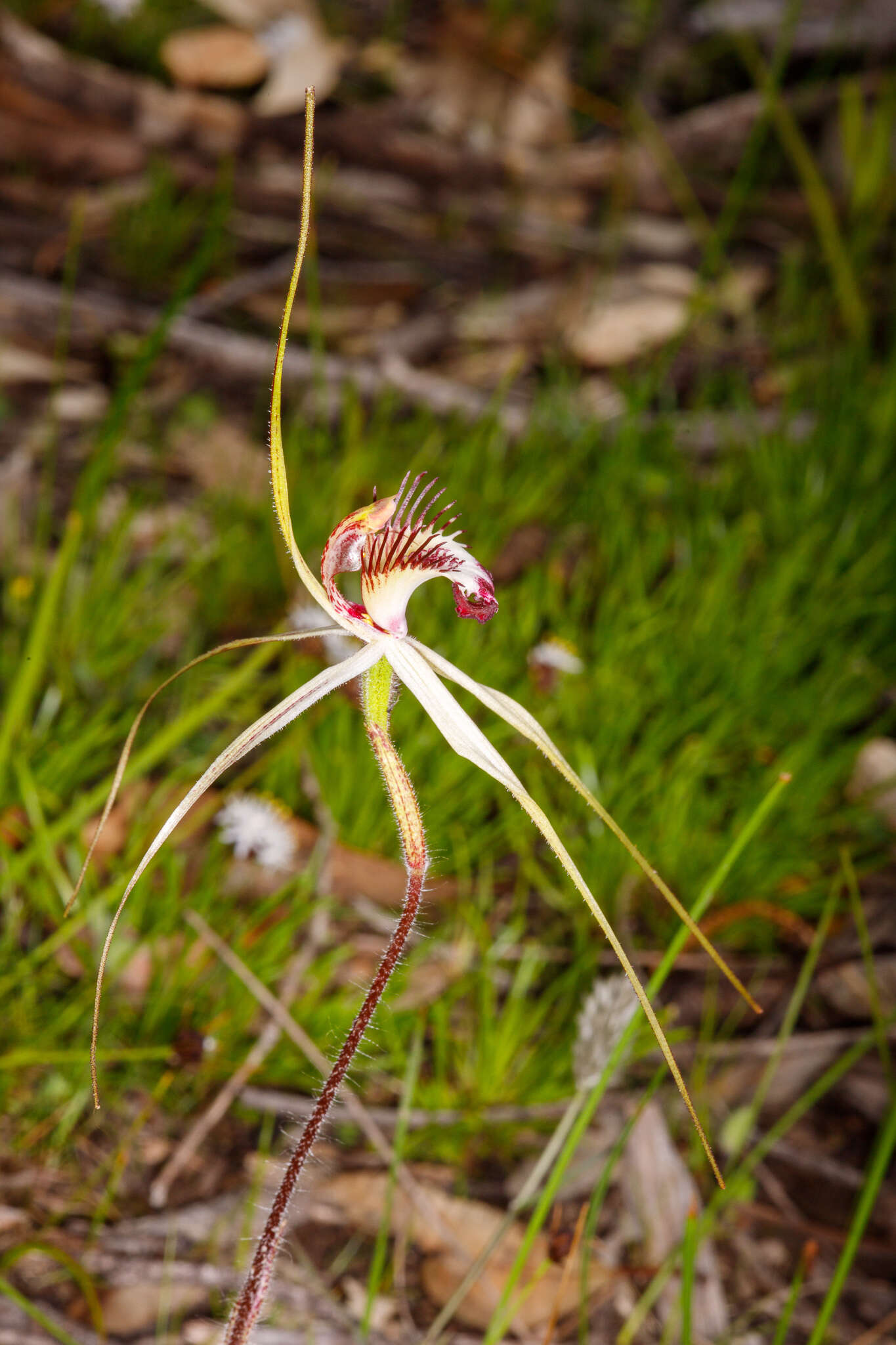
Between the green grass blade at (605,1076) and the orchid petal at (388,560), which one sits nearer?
the orchid petal at (388,560)

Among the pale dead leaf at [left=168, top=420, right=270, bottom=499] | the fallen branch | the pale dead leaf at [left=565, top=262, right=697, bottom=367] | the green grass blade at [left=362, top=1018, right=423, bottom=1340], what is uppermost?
the pale dead leaf at [left=565, top=262, right=697, bottom=367]

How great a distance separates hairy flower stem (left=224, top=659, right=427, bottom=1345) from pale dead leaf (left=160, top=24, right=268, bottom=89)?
2.96m

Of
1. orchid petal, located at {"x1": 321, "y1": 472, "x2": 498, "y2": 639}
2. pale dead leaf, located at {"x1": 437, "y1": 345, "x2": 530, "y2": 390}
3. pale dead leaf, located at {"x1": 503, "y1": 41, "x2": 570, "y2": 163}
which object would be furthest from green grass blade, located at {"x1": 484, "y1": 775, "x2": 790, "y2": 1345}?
pale dead leaf, located at {"x1": 503, "y1": 41, "x2": 570, "y2": 163}

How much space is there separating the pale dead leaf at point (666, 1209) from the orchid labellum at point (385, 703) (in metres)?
0.63

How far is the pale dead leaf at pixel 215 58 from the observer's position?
9.95ft

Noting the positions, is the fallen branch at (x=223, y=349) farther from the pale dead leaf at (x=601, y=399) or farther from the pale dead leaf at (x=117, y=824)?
the pale dead leaf at (x=117, y=824)

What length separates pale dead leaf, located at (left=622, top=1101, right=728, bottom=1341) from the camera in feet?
3.92

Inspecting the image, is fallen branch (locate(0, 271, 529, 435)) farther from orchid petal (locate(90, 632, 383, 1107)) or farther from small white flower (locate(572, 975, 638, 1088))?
orchid petal (locate(90, 632, 383, 1107))

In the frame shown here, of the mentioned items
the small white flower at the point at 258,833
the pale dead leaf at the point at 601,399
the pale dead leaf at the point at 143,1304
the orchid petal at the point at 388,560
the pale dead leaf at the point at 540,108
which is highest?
the pale dead leaf at the point at 540,108

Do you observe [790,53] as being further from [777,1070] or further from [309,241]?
[777,1070]

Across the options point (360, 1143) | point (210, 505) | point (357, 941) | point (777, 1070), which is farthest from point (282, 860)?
point (210, 505)

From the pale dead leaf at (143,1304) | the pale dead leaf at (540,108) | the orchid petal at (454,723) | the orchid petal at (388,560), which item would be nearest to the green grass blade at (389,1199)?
the pale dead leaf at (143,1304)

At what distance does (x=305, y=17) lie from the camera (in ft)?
10.9

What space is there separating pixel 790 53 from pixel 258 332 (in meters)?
2.28
